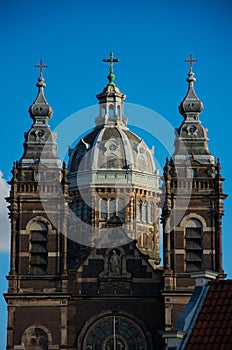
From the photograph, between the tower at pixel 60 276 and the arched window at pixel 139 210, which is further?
the arched window at pixel 139 210

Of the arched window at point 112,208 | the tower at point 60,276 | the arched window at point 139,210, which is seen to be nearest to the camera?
the tower at point 60,276

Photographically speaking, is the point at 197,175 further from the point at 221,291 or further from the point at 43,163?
the point at 221,291

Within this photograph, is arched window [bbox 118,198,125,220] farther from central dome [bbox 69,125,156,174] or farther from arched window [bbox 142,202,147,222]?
central dome [bbox 69,125,156,174]

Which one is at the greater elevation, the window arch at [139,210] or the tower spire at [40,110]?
the tower spire at [40,110]

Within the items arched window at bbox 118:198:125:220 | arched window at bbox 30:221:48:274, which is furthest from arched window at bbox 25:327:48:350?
arched window at bbox 118:198:125:220

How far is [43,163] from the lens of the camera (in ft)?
220

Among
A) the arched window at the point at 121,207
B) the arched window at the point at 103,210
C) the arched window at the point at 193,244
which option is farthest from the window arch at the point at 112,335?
the arched window at the point at 121,207

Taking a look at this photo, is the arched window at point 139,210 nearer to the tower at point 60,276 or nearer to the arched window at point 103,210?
the arched window at point 103,210

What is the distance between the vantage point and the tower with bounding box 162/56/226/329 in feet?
212

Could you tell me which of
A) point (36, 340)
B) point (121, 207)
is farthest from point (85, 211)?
point (36, 340)

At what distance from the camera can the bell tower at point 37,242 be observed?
2509 inches

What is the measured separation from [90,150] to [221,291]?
35.1m

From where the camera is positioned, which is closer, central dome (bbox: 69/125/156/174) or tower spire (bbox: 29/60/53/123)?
tower spire (bbox: 29/60/53/123)

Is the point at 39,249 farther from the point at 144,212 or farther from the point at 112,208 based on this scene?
the point at 144,212
